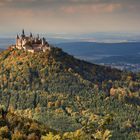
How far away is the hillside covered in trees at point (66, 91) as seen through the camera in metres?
132

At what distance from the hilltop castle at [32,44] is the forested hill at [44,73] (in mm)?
1695

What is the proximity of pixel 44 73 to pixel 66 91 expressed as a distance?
1144 centimetres

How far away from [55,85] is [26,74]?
10376mm

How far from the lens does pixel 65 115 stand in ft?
436

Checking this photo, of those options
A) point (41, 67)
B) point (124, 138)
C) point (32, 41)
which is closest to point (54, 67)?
point (41, 67)

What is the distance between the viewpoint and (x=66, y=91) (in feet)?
500

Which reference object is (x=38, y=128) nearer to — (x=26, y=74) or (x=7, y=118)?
(x=7, y=118)

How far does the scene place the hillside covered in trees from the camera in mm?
131500

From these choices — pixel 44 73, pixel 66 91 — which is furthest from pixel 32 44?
pixel 66 91

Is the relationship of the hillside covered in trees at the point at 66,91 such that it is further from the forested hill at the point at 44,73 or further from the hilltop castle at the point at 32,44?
the hilltop castle at the point at 32,44

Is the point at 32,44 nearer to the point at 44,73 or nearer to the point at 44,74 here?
the point at 44,73

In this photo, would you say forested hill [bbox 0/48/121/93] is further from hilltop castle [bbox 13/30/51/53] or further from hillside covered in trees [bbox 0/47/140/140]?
hilltop castle [bbox 13/30/51/53]

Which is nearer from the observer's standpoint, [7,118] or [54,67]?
[7,118]

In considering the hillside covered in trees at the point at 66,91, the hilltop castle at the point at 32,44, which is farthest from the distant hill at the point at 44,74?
the hilltop castle at the point at 32,44
